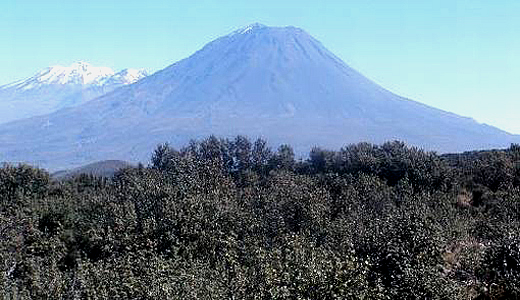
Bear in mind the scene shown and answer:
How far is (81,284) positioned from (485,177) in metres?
60.4

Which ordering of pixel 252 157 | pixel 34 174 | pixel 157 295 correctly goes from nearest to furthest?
pixel 157 295, pixel 34 174, pixel 252 157

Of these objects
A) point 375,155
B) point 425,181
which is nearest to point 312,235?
point 425,181

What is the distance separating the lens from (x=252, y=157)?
121438 mm

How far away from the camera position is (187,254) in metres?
46.3

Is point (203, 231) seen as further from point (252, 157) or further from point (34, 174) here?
point (252, 157)

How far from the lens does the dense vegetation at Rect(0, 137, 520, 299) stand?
29.9 meters

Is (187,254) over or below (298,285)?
below

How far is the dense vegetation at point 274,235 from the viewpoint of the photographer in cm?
2994

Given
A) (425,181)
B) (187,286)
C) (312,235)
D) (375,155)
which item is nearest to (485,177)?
(425,181)

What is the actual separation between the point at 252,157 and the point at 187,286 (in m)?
90.6

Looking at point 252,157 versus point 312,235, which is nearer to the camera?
point 312,235

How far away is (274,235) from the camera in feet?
177

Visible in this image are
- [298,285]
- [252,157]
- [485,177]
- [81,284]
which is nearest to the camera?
[298,285]

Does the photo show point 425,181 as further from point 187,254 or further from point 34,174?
point 34,174
